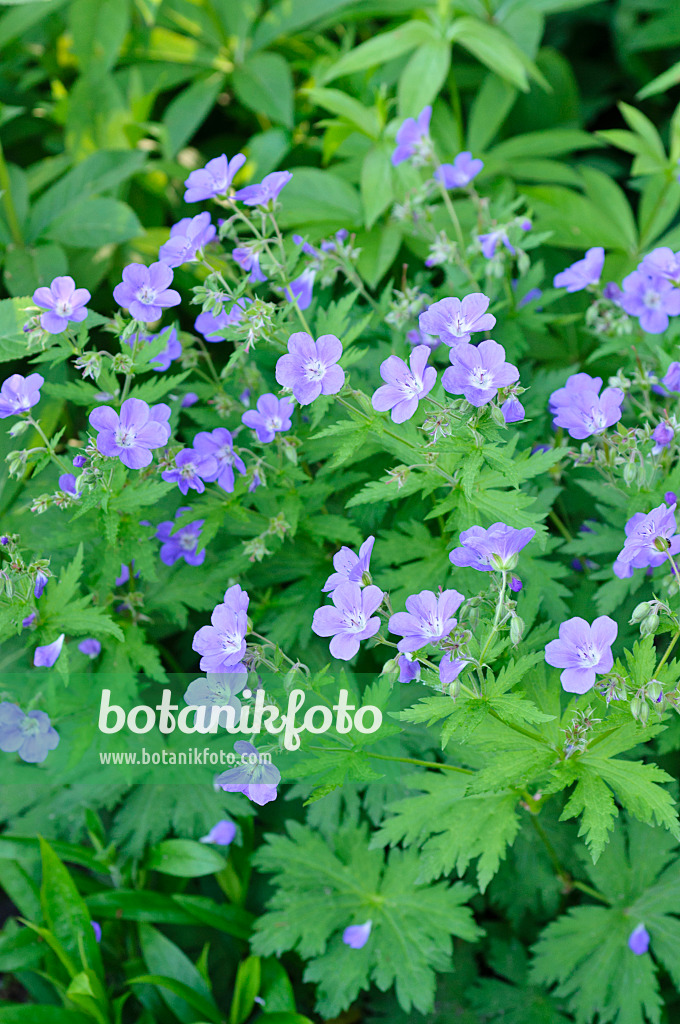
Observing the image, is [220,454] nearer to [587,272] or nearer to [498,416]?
[498,416]

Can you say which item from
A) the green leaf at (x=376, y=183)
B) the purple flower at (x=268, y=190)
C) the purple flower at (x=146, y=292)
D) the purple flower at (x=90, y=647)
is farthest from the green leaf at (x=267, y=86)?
the purple flower at (x=90, y=647)

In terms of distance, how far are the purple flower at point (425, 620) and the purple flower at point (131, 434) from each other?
662mm

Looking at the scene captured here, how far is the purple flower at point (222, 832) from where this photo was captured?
7.82ft

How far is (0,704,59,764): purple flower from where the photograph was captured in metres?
2.12

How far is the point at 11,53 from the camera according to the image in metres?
3.53

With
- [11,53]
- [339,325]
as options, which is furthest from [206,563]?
[11,53]

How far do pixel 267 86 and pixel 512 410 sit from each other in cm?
205

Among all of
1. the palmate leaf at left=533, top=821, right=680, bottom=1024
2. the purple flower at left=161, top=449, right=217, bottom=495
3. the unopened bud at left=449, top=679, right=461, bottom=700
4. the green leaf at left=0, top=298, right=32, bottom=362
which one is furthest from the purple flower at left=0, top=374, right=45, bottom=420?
the palmate leaf at left=533, top=821, right=680, bottom=1024

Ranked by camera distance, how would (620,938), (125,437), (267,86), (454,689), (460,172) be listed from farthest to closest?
(267,86) → (460,172) → (620,938) → (125,437) → (454,689)

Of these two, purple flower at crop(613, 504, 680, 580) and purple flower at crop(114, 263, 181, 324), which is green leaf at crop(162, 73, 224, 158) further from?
purple flower at crop(613, 504, 680, 580)

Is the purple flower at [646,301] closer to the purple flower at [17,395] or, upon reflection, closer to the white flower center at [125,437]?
the white flower center at [125,437]

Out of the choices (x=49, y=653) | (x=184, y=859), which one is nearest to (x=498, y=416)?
(x=49, y=653)

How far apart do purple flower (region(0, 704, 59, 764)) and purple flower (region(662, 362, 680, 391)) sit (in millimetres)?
1741

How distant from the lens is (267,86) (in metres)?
3.16
